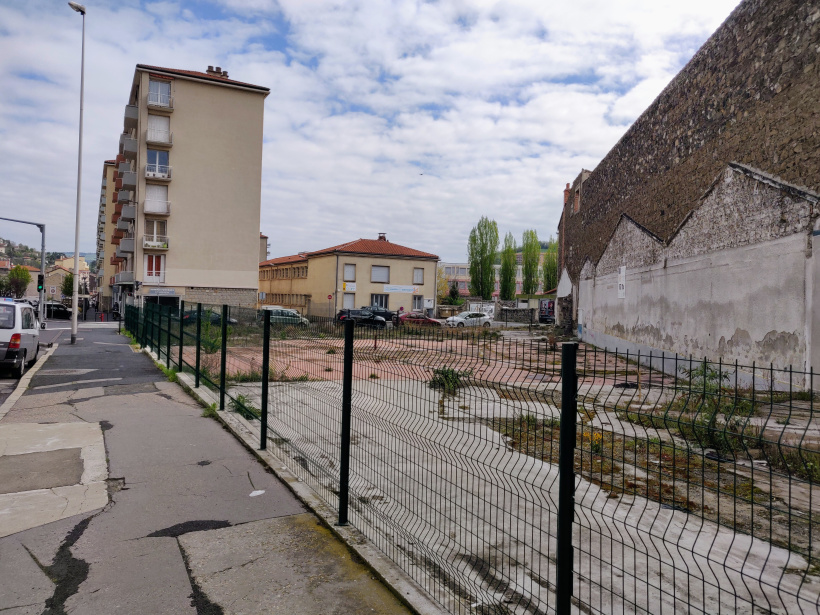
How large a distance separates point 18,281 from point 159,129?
87822mm

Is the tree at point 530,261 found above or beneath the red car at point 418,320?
above

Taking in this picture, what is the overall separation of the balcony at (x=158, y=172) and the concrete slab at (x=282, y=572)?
4482 centimetres

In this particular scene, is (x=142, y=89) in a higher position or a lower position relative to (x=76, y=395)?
higher

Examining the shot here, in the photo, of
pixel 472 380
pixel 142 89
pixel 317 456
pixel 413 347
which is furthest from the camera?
pixel 142 89

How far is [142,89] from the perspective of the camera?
144ft

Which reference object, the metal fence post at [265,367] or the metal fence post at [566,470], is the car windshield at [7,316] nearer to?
the metal fence post at [265,367]

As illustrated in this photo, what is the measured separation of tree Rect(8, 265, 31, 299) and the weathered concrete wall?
122 metres

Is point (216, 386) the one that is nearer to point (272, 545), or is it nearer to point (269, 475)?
point (269, 475)

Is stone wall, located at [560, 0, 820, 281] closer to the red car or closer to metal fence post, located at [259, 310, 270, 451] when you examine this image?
metal fence post, located at [259, 310, 270, 451]

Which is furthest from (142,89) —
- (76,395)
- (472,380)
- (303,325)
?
(472,380)

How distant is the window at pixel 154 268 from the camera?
44938mm

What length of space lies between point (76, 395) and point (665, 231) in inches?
626

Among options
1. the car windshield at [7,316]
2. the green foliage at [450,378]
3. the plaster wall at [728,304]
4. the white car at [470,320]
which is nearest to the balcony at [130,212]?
the white car at [470,320]

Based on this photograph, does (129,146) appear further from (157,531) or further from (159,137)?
(157,531)
